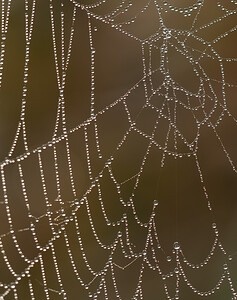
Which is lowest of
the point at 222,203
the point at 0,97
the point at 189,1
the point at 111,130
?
the point at 222,203

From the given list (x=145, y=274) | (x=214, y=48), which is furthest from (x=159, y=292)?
(x=214, y=48)

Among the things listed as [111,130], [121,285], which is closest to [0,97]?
[111,130]

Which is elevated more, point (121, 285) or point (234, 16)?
point (234, 16)

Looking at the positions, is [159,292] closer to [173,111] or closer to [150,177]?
[150,177]

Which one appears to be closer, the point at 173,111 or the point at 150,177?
Result: the point at 173,111

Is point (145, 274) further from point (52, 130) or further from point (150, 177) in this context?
point (52, 130)

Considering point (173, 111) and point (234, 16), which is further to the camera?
point (234, 16)

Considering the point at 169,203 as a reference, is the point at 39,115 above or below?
above

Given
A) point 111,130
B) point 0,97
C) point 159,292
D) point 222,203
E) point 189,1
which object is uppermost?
point 189,1
